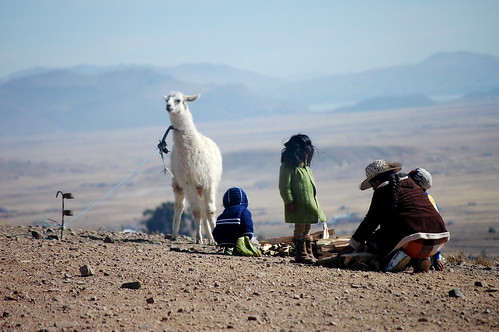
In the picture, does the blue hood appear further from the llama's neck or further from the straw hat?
the llama's neck

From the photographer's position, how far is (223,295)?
26.3 feet

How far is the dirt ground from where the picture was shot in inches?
282

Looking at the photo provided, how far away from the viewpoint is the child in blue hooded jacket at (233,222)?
10898 millimetres

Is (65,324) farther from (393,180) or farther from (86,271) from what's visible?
(393,180)

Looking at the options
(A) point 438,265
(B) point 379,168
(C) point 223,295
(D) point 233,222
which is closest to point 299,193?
(D) point 233,222

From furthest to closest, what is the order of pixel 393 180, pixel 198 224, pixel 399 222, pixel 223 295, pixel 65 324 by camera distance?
pixel 198 224
pixel 393 180
pixel 399 222
pixel 223 295
pixel 65 324

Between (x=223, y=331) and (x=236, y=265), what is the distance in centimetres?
274

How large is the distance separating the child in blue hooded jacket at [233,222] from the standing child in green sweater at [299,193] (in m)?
0.70

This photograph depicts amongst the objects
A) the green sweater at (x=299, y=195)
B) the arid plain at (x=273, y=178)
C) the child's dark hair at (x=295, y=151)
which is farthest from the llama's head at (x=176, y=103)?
the arid plain at (x=273, y=178)

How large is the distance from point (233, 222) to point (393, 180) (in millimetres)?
2652

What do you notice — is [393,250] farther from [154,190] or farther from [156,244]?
[154,190]

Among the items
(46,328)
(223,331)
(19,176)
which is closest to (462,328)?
(223,331)

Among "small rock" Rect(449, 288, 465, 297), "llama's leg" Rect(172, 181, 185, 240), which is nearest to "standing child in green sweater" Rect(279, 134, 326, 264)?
"small rock" Rect(449, 288, 465, 297)

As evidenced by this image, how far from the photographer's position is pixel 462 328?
7.08 metres
